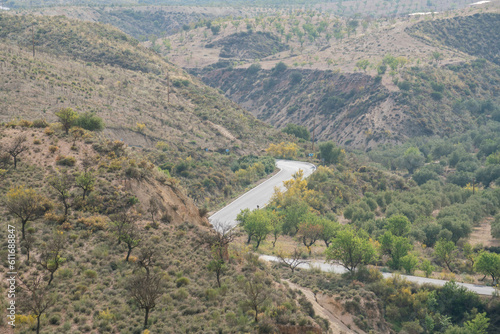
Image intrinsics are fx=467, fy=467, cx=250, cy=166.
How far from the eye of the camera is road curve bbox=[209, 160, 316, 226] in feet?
194

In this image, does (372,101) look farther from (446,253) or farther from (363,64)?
(446,253)

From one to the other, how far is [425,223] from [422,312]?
24.3m

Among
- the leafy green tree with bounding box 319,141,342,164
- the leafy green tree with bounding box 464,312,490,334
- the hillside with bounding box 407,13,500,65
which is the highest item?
the hillside with bounding box 407,13,500,65

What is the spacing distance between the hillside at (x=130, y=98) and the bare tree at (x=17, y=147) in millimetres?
25798

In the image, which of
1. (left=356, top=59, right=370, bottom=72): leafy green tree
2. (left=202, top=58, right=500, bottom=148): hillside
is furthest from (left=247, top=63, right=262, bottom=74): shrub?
(left=356, top=59, right=370, bottom=72): leafy green tree

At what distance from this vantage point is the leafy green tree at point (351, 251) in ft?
144

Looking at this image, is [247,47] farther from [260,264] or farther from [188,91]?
[260,264]

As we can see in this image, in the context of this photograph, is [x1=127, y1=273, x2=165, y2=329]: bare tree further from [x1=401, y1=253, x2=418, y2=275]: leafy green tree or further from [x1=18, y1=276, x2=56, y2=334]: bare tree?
[x1=401, y1=253, x2=418, y2=275]: leafy green tree

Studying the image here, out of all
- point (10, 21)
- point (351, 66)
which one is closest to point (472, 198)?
point (351, 66)

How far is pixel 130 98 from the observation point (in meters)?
88.5

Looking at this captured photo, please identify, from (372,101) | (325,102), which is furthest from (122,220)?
(325,102)

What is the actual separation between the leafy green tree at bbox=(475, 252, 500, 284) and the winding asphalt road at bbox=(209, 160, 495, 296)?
178 cm

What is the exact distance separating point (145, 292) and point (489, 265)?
113 ft

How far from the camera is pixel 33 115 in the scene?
65.1m
